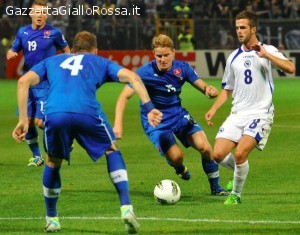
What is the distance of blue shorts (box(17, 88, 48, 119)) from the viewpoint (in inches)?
636

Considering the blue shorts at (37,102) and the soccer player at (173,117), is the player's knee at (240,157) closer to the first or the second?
the soccer player at (173,117)

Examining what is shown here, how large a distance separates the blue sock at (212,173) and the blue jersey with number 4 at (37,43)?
4670mm

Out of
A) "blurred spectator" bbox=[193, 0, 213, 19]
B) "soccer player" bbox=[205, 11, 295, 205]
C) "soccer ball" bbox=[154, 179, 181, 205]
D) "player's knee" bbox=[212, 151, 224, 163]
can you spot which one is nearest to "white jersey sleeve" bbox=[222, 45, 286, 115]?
"soccer player" bbox=[205, 11, 295, 205]

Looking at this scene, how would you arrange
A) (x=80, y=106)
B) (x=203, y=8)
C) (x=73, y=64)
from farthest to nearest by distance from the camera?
1. (x=203, y=8)
2. (x=73, y=64)
3. (x=80, y=106)

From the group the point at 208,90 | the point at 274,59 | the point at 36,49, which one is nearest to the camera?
the point at 274,59

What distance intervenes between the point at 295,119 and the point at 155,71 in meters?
11.4

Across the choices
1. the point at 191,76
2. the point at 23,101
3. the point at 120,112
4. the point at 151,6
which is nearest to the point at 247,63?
the point at 191,76

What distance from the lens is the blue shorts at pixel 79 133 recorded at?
938 cm

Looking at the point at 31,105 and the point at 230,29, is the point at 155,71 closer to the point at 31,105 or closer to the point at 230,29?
the point at 31,105

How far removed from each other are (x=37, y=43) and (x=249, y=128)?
5.75 m

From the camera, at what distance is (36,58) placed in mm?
16516

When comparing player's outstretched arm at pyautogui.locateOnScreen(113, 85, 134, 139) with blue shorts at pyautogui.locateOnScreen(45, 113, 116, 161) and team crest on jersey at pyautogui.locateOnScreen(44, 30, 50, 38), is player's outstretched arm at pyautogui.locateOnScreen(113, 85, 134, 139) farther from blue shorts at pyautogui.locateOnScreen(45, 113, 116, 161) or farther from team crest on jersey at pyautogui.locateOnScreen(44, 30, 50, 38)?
team crest on jersey at pyautogui.locateOnScreen(44, 30, 50, 38)

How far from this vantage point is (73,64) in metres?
9.52

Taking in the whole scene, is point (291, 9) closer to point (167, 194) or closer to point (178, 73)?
point (178, 73)
